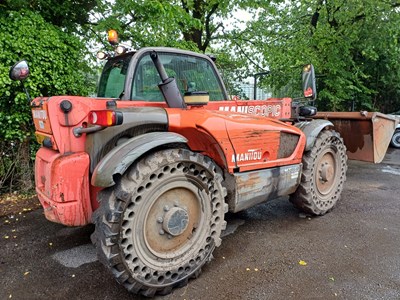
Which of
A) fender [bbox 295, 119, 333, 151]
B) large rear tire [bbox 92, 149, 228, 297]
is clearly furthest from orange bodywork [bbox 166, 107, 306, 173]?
fender [bbox 295, 119, 333, 151]

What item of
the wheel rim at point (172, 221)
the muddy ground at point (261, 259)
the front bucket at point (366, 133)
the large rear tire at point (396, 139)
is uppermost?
the front bucket at point (366, 133)

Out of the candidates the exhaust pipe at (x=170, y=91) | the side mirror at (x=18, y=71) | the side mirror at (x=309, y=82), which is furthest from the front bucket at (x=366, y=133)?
the side mirror at (x=18, y=71)

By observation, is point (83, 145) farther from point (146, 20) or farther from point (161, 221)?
point (146, 20)

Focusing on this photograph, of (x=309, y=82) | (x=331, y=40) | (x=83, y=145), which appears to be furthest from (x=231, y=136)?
(x=331, y=40)

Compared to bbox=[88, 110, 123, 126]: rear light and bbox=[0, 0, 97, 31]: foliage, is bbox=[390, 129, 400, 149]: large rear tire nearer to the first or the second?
bbox=[0, 0, 97, 31]: foliage

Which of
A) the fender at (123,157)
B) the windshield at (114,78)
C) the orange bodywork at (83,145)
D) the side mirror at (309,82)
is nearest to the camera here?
the fender at (123,157)

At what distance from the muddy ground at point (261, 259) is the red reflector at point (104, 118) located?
1.36 m

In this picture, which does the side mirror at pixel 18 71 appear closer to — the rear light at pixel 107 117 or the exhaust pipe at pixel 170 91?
the rear light at pixel 107 117

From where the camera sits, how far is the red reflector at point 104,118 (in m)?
2.20

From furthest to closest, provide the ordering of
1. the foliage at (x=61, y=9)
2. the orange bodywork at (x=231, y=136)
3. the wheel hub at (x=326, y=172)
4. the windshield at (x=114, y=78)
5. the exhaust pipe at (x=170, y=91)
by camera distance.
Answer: the foliage at (x=61, y=9) → the wheel hub at (x=326, y=172) → the windshield at (x=114, y=78) → the exhaust pipe at (x=170, y=91) → the orange bodywork at (x=231, y=136)

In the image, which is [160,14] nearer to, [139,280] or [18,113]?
[18,113]

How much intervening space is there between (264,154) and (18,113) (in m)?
3.62

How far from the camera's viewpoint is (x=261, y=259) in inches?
117

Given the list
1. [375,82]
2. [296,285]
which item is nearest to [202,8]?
[375,82]
